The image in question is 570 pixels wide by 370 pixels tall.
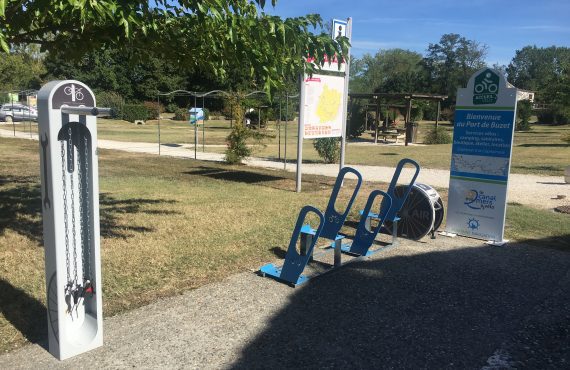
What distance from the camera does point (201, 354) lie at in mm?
3416

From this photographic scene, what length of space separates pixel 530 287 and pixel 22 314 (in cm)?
457

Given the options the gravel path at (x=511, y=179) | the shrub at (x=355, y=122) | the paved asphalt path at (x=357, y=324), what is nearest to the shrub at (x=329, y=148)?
the gravel path at (x=511, y=179)

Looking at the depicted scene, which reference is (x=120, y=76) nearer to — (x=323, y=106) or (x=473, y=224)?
(x=323, y=106)

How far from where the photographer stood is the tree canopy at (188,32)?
394 cm

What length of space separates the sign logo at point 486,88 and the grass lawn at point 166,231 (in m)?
2.00

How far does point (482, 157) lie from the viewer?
668cm

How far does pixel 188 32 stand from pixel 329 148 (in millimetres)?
11264

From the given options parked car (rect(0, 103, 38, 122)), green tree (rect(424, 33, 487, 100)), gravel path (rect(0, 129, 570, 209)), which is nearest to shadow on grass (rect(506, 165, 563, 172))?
gravel path (rect(0, 129, 570, 209))

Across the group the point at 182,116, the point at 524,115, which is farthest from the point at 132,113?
the point at 524,115

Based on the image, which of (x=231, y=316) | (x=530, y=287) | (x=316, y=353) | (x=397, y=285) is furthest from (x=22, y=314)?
(x=530, y=287)

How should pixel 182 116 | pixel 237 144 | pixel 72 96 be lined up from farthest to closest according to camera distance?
1. pixel 182 116
2. pixel 237 144
3. pixel 72 96

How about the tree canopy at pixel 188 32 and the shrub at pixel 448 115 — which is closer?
the tree canopy at pixel 188 32

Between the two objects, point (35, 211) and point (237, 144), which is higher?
point (237, 144)

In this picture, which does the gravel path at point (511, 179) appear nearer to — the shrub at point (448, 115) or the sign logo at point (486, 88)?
the sign logo at point (486, 88)
